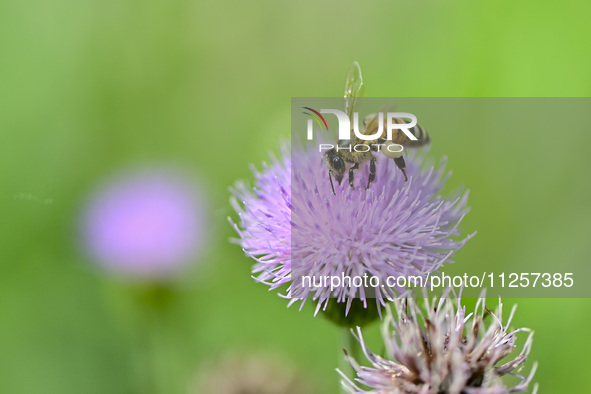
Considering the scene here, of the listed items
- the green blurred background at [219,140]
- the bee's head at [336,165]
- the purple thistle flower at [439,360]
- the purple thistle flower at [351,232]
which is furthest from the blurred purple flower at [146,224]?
the purple thistle flower at [439,360]

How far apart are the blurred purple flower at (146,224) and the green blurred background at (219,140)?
0.13 meters

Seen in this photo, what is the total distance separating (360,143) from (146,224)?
Result: 2420 mm

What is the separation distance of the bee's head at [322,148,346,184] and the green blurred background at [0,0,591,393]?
156 centimetres

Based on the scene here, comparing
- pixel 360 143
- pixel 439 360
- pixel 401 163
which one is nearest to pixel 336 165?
pixel 360 143

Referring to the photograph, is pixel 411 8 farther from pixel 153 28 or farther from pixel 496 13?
pixel 153 28

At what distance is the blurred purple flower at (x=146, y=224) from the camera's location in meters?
4.26

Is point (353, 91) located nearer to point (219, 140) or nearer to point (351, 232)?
point (351, 232)

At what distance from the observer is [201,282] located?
439 centimetres

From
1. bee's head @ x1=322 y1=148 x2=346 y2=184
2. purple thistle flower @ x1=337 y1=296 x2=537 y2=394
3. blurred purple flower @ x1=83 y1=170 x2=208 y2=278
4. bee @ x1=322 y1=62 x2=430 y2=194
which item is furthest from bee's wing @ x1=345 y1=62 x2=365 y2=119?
blurred purple flower @ x1=83 y1=170 x2=208 y2=278

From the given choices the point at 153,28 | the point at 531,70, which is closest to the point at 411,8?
the point at 531,70

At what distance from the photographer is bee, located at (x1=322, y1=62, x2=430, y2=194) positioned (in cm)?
262

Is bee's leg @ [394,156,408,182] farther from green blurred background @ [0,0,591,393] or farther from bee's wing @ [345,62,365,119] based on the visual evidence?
green blurred background @ [0,0,591,393]

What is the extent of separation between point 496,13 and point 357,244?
350 cm

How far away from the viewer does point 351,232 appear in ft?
7.93
